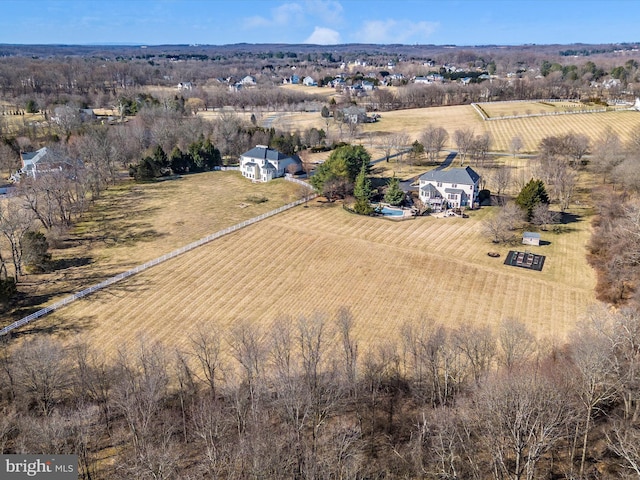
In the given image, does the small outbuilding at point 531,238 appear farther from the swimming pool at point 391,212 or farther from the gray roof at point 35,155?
the gray roof at point 35,155

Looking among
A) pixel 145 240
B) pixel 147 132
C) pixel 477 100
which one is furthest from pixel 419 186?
pixel 477 100

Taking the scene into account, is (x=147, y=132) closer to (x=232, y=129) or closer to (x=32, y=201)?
(x=232, y=129)

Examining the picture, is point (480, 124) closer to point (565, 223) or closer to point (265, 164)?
point (265, 164)

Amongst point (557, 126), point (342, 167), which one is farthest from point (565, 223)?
point (557, 126)

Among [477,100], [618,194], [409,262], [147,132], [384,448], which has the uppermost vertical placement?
[477,100]

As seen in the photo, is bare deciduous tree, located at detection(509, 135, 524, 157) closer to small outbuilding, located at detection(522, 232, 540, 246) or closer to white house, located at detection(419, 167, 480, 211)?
white house, located at detection(419, 167, 480, 211)

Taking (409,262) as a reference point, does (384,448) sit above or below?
below

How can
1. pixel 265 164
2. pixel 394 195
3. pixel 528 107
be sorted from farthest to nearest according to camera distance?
pixel 528 107, pixel 265 164, pixel 394 195
